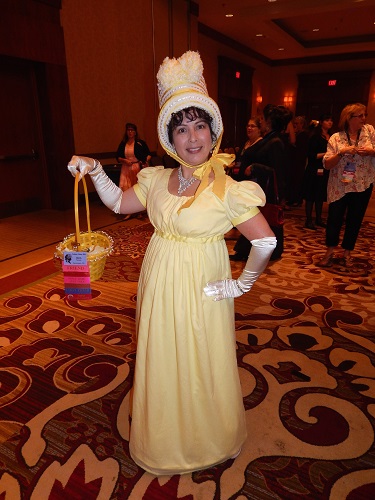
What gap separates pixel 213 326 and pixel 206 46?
10.1 meters

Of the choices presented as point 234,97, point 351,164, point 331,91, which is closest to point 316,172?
point 351,164

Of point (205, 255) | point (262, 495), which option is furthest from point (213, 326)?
point (262, 495)

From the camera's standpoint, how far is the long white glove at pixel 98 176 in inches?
63.0

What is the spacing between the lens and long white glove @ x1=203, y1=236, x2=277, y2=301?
140 cm

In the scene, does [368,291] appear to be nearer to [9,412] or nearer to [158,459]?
[158,459]

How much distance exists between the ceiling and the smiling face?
8.13 meters

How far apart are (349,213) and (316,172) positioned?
70.1 inches

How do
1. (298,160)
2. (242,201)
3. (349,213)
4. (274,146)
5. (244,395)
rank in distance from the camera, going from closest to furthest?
1. (242,201)
2. (244,395)
3. (274,146)
4. (349,213)
5. (298,160)

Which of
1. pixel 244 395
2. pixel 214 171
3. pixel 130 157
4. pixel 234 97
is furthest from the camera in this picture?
Answer: pixel 234 97

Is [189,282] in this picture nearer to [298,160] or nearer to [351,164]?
[351,164]

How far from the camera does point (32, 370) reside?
238 centimetres

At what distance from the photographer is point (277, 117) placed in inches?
152

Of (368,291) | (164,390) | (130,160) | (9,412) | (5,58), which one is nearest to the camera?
(164,390)

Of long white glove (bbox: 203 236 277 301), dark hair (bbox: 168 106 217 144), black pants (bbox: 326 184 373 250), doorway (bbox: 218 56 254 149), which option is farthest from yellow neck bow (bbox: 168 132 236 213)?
doorway (bbox: 218 56 254 149)
